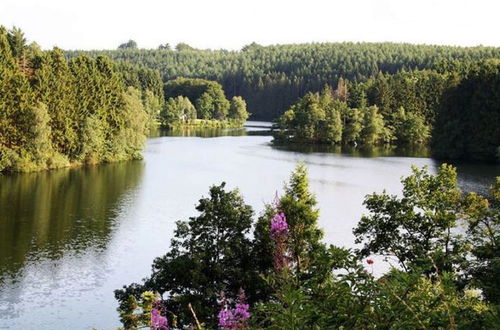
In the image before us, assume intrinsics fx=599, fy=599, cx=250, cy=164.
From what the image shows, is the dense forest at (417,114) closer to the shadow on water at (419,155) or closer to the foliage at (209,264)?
the shadow on water at (419,155)

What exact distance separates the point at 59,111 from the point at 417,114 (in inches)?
2653

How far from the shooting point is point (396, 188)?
162 ft

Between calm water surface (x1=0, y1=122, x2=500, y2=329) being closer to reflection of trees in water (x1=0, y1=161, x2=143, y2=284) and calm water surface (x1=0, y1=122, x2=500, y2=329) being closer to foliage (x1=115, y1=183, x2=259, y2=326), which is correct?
reflection of trees in water (x1=0, y1=161, x2=143, y2=284)

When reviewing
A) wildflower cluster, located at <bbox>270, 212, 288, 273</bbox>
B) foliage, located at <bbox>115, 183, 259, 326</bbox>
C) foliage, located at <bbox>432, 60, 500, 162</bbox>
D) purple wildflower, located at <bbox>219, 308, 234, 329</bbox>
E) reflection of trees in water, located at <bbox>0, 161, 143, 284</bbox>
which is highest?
foliage, located at <bbox>432, 60, 500, 162</bbox>

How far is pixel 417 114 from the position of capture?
107 m

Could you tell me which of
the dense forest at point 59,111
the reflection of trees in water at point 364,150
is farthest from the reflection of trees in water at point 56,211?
the reflection of trees in water at point 364,150

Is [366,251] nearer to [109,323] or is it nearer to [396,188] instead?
[109,323]

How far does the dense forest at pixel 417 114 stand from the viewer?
7838cm

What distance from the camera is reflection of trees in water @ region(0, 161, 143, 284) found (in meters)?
30.2

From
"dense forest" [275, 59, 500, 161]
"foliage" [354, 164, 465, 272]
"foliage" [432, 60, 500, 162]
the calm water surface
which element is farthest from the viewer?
"dense forest" [275, 59, 500, 161]

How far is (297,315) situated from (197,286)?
41.5 ft

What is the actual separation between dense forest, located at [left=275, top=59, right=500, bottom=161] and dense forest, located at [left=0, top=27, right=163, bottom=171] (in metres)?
33.5

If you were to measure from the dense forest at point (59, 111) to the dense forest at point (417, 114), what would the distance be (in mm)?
33543

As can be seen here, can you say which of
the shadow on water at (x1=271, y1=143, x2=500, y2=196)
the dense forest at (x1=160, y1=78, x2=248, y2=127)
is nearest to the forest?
the dense forest at (x1=160, y1=78, x2=248, y2=127)
